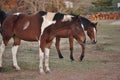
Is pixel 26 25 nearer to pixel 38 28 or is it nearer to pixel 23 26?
pixel 23 26

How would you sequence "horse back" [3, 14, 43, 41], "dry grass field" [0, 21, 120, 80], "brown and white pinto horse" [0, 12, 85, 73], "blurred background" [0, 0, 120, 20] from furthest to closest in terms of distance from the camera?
"blurred background" [0, 0, 120, 20], "horse back" [3, 14, 43, 41], "brown and white pinto horse" [0, 12, 85, 73], "dry grass field" [0, 21, 120, 80]

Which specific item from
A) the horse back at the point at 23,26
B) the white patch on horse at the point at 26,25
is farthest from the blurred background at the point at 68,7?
the white patch on horse at the point at 26,25

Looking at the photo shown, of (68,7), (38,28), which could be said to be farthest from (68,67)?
(68,7)

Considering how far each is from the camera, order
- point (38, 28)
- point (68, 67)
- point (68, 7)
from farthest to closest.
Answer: point (68, 7)
point (68, 67)
point (38, 28)

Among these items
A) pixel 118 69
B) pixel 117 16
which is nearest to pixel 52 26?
pixel 118 69

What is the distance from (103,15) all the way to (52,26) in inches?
2088

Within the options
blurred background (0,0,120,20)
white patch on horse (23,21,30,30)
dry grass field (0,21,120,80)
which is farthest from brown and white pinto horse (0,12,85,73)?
blurred background (0,0,120,20)

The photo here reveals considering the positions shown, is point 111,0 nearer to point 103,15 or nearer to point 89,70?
point 103,15

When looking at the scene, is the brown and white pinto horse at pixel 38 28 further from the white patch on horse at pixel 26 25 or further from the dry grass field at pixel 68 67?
the dry grass field at pixel 68 67

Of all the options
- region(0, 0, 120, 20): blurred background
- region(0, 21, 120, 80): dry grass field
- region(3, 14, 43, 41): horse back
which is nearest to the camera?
region(0, 21, 120, 80): dry grass field

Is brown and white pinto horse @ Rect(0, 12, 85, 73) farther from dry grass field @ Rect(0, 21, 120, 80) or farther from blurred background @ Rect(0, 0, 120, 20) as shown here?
blurred background @ Rect(0, 0, 120, 20)

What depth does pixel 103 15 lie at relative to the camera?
208 ft

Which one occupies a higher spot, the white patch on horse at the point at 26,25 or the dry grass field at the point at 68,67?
the white patch on horse at the point at 26,25

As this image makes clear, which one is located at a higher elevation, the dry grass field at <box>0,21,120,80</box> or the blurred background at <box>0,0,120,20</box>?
the dry grass field at <box>0,21,120,80</box>
